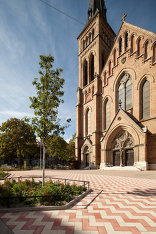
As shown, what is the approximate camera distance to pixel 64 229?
11.1 feet

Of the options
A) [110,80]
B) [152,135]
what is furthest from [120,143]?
[110,80]

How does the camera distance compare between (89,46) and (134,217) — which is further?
(89,46)

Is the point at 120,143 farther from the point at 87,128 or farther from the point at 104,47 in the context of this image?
→ the point at 104,47

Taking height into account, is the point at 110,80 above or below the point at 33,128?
above

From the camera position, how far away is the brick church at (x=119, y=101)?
19188 millimetres

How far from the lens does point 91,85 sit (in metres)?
31.0

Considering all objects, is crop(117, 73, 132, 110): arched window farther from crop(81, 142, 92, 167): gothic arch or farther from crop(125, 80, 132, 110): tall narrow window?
crop(81, 142, 92, 167): gothic arch

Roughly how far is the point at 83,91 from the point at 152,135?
1920cm

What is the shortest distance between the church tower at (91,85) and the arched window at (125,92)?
15.9 feet

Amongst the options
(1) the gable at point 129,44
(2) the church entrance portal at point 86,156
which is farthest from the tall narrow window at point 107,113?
(2) the church entrance portal at point 86,156

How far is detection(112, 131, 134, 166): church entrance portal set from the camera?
2095 centimetres

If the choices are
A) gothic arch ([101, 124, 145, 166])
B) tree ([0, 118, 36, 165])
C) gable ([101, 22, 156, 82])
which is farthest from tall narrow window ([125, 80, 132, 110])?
tree ([0, 118, 36, 165])

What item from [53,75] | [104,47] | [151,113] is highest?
[104,47]

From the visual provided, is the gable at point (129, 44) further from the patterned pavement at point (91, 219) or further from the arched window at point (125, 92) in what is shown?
the patterned pavement at point (91, 219)
